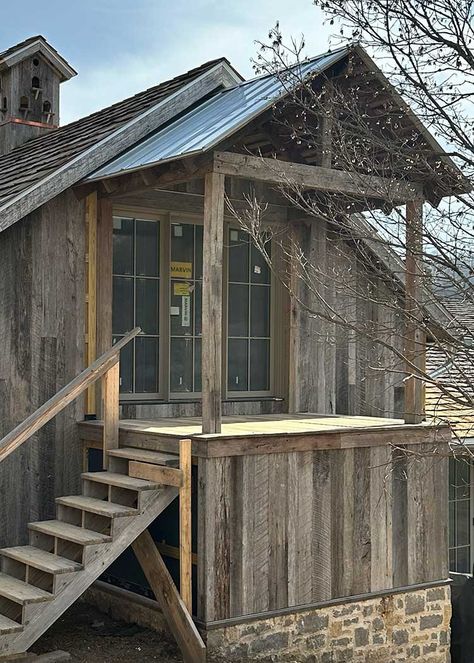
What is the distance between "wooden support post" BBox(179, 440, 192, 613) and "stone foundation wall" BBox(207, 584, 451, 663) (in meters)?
0.37

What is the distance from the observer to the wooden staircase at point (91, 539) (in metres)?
6.99

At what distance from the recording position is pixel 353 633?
27.6ft

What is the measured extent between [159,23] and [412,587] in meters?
5.97

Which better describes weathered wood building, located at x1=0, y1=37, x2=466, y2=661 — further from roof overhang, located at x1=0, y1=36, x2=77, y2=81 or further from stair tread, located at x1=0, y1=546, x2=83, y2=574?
roof overhang, located at x1=0, y1=36, x2=77, y2=81

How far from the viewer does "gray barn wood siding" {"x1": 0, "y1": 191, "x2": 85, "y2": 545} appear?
8.55 metres

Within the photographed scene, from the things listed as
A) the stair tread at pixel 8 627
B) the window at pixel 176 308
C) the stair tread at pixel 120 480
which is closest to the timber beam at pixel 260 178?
the window at pixel 176 308

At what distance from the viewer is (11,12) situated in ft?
40.0

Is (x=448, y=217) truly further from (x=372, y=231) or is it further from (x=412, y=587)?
(x=412, y=587)

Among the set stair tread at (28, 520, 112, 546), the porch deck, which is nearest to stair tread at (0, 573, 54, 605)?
stair tread at (28, 520, 112, 546)

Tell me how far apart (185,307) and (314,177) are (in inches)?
85.2

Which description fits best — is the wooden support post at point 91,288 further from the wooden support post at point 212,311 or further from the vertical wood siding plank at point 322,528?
the vertical wood siding plank at point 322,528

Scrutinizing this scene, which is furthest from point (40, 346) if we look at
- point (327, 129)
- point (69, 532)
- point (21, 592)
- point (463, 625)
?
point (463, 625)

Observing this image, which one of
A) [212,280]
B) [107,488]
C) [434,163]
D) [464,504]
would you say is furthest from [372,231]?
[464,504]

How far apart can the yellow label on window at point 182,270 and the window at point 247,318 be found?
0.46 meters
